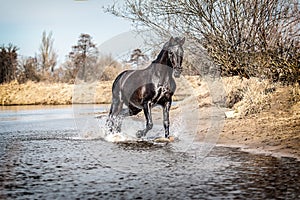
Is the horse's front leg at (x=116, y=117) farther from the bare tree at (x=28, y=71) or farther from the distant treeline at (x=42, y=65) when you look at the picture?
the bare tree at (x=28, y=71)

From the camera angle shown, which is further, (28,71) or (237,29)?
(28,71)

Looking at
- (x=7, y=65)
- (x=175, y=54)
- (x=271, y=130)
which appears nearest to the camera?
(x=175, y=54)

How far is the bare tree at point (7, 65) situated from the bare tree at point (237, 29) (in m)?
26.6

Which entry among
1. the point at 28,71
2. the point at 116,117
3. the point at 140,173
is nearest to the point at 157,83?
the point at 116,117

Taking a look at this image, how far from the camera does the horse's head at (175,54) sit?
8.16 metres

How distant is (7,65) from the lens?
124 feet

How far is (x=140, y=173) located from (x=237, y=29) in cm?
746

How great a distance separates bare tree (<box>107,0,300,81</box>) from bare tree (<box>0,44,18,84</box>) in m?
26.6

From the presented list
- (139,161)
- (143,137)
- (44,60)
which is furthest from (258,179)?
(44,60)

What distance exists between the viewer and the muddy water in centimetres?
422


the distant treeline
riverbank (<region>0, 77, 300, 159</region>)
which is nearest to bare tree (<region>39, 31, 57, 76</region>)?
the distant treeline

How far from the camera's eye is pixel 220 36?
11875 mm

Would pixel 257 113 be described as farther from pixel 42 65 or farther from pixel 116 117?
pixel 42 65

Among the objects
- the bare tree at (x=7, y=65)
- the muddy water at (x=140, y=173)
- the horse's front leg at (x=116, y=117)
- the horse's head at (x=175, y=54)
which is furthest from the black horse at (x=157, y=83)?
the bare tree at (x=7, y=65)
